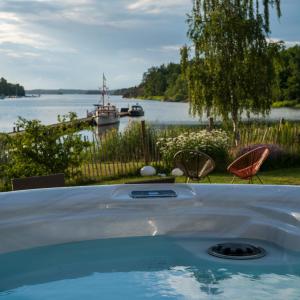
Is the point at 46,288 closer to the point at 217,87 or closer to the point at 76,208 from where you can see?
the point at 76,208

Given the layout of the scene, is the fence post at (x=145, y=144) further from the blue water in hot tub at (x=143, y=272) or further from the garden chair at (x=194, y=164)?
the blue water in hot tub at (x=143, y=272)

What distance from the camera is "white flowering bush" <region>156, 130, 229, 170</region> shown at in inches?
384

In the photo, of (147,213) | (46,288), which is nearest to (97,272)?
(46,288)

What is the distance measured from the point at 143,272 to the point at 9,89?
100 metres

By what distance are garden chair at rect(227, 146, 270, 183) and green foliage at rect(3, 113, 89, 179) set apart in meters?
2.77

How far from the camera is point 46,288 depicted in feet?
10.8

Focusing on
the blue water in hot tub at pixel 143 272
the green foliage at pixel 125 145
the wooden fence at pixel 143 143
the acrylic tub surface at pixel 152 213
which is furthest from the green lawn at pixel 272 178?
the blue water in hot tub at pixel 143 272

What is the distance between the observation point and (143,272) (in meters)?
3.56

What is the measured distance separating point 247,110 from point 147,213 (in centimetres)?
969

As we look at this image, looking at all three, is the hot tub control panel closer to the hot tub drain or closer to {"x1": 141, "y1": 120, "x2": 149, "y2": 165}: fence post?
the hot tub drain

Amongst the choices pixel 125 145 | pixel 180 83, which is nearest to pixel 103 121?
pixel 180 83

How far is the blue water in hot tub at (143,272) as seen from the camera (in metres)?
3.17

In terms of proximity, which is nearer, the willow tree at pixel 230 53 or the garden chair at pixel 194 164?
the garden chair at pixel 194 164

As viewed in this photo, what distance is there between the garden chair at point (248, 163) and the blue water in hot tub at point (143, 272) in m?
2.97
